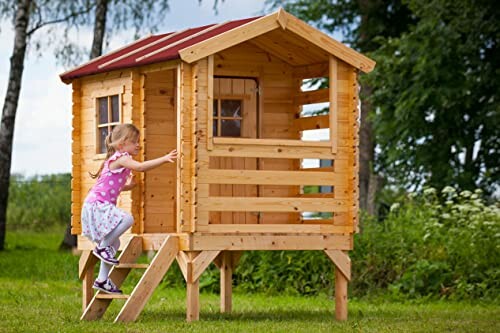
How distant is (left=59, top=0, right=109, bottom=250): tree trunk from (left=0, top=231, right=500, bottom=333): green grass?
3.02 metres

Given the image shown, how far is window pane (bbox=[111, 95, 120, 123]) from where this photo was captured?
39.0 ft

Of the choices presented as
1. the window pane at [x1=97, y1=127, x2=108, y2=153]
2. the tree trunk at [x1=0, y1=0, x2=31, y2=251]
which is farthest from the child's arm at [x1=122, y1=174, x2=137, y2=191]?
the tree trunk at [x1=0, y1=0, x2=31, y2=251]

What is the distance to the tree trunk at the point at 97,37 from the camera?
20.7 m

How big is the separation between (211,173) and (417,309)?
3863mm

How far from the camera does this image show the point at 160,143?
12.0 m

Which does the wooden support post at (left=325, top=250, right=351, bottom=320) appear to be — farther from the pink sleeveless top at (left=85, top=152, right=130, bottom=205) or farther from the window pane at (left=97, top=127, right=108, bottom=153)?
the window pane at (left=97, top=127, right=108, bottom=153)

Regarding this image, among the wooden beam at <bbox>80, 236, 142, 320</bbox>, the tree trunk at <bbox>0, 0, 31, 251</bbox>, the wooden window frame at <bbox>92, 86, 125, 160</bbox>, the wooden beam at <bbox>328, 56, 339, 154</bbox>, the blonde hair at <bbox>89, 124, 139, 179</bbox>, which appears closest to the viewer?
the blonde hair at <bbox>89, 124, 139, 179</bbox>

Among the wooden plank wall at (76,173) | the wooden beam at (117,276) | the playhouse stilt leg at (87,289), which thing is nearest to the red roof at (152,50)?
the wooden plank wall at (76,173)

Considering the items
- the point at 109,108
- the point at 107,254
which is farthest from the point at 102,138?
the point at 107,254

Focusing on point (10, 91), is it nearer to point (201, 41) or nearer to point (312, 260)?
point (312, 260)

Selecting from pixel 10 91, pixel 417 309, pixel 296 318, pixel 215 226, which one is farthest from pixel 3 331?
pixel 10 91

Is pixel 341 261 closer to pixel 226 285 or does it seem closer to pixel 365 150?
pixel 226 285

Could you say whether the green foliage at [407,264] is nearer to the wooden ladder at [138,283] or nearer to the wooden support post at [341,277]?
the wooden support post at [341,277]

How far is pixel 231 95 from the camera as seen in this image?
12188mm
